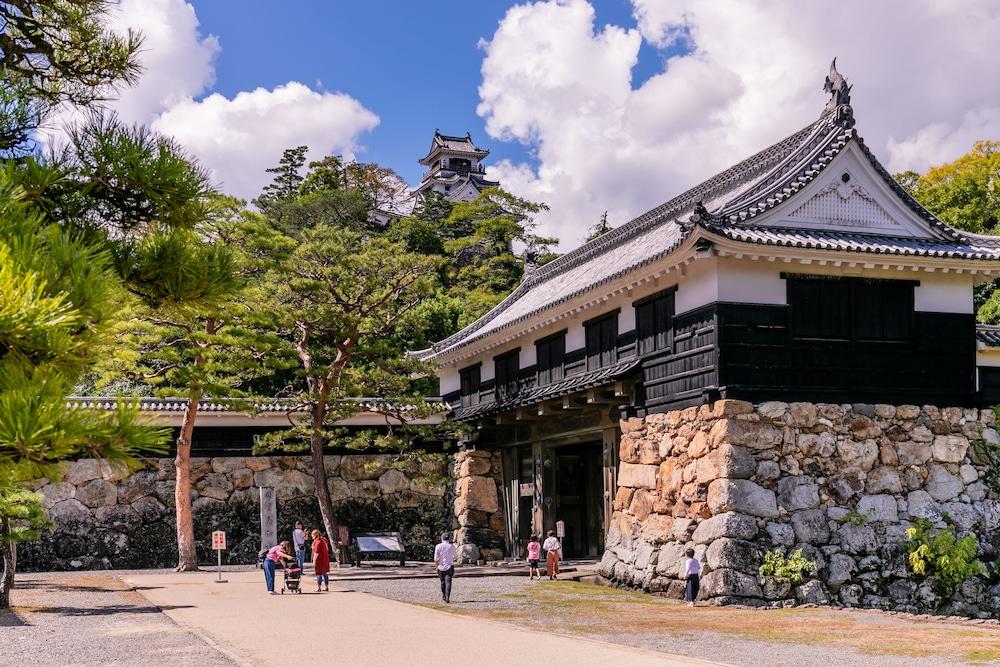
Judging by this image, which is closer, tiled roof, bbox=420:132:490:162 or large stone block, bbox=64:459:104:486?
large stone block, bbox=64:459:104:486

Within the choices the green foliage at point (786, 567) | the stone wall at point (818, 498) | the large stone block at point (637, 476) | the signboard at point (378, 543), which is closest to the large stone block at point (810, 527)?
the stone wall at point (818, 498)

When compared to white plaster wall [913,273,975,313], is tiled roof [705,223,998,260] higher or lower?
higher

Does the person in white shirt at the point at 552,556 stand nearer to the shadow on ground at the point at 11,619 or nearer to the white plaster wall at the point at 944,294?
the white plaster wall at the point at 944,294

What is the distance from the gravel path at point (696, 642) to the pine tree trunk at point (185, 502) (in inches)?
354

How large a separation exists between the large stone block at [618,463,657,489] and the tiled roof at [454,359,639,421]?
184cm

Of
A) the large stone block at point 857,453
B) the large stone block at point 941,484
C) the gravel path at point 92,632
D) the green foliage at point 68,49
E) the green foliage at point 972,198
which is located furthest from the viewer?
the green foliage at point 972,198

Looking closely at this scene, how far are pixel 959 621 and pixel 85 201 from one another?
14.1 metres

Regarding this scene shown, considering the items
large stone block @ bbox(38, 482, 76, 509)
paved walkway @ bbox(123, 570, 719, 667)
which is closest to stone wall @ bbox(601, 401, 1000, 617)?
paved walkway @ bbox(123, 570, 719, 667)

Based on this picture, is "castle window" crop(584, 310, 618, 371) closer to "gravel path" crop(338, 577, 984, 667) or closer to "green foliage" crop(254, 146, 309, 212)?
"gravel path" crop(338, 577, 984, 667)

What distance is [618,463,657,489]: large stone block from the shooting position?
21125 mm

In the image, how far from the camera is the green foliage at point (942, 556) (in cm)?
1920

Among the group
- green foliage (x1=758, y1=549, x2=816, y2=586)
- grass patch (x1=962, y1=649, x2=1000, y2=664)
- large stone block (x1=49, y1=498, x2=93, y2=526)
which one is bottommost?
grass patch (x1=962, y1=649, x2=1000, y2=664)

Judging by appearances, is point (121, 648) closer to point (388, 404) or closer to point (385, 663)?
point (385, 663)

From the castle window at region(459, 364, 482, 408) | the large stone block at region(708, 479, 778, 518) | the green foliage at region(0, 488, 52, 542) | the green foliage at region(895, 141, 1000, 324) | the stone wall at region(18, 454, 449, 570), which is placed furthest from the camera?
the green foliage at region(895, 141, 1000, 324)
